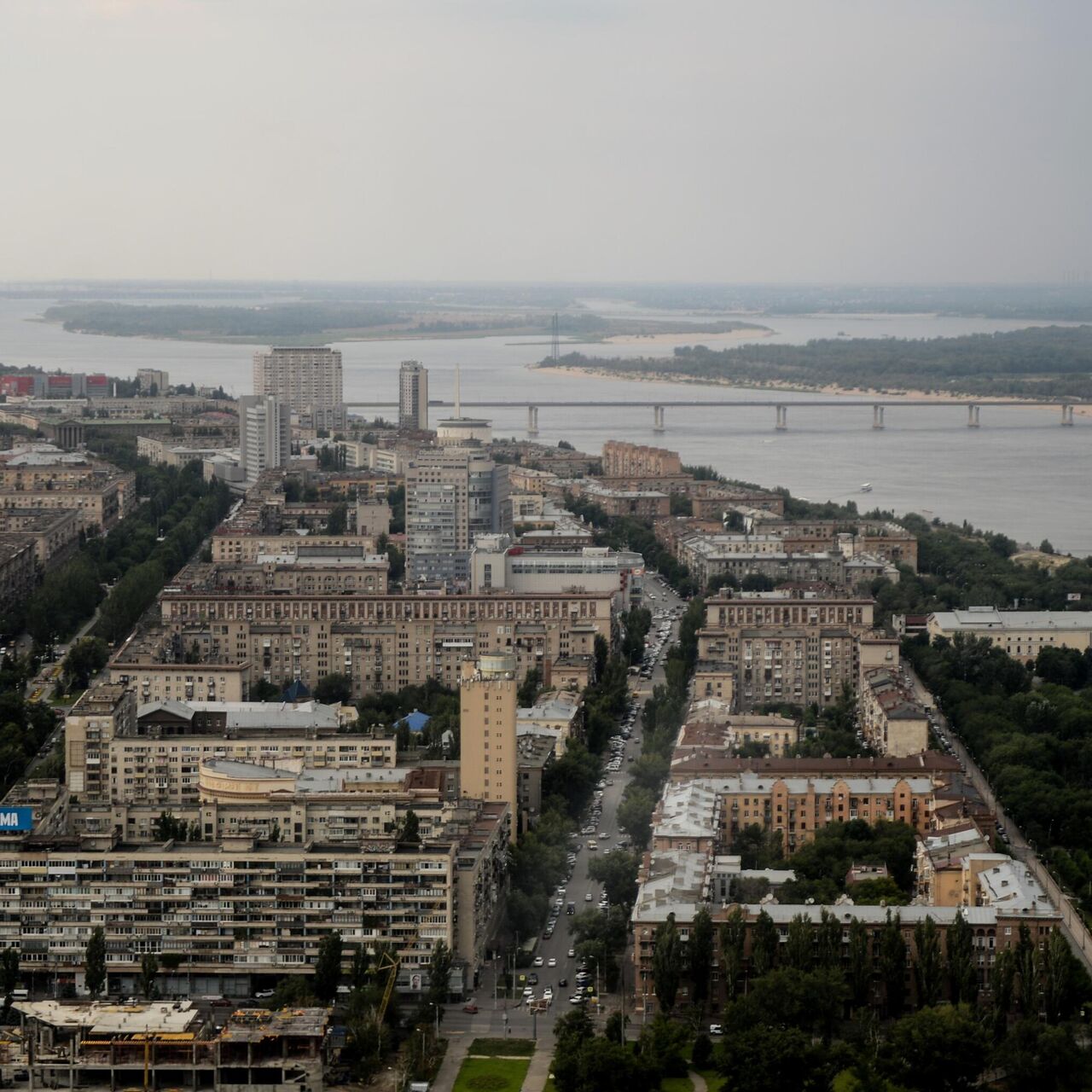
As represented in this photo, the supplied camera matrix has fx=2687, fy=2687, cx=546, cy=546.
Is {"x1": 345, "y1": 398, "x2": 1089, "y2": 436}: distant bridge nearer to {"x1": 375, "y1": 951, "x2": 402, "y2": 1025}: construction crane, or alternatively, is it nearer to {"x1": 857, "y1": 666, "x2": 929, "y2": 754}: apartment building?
{"x1": 857, "y1": 666, "x2": 929, "y2": 754}: apartment building

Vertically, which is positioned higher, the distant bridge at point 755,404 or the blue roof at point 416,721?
the blue roof at point 416,721

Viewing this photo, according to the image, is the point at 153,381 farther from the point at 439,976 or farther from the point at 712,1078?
the point at 712,1078

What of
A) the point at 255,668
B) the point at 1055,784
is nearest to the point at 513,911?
the point at 1055,784

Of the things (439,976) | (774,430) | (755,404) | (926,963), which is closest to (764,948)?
(926,963)

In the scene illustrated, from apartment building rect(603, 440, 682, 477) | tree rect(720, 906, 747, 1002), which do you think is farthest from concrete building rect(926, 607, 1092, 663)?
apartment building rect(603, 440, 682, 477)

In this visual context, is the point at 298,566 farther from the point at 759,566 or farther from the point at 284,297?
the point at 284,297

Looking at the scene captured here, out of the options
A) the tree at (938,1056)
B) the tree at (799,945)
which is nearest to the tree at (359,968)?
the tree at (799,945)

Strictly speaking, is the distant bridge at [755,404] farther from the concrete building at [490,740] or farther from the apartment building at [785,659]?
the concrete building at [490,740]
